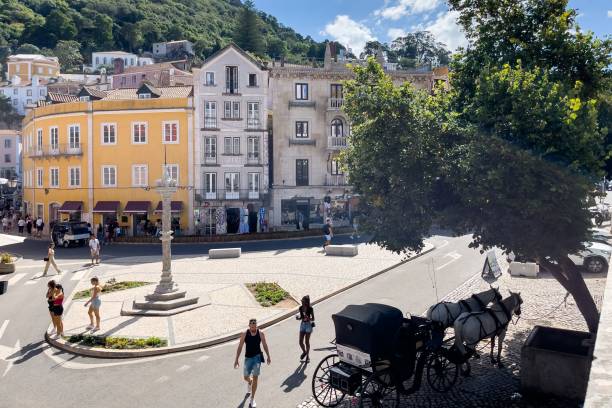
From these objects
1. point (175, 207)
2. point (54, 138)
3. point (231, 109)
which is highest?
point (231, 109)

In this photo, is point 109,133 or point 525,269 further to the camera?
point 109,133

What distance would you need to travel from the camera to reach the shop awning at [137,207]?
42.5 meters

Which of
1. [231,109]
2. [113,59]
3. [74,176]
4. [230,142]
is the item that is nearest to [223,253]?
[230,142]

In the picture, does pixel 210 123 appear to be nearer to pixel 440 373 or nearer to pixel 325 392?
pixel 325 392

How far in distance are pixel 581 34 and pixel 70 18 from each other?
163 meters

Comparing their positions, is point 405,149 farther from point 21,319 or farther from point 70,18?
point 70,18

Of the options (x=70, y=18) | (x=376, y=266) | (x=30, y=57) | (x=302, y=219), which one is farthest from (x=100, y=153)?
(x=70, y=18)

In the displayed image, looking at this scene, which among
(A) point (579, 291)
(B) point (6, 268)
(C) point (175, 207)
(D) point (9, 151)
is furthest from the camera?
(D) point (9, 151)

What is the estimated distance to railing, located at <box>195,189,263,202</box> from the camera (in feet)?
143

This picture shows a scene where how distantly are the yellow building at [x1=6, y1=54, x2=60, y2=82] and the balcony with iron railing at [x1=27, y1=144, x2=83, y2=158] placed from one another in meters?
87.9

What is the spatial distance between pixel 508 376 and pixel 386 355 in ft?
12.8

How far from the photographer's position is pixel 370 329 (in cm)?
1051

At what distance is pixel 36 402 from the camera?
11.6 meters

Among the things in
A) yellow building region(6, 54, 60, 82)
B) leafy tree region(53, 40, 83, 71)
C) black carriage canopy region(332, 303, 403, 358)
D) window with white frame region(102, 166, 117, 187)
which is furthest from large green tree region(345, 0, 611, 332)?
leafy tree region(53, 40, 83, 71)
